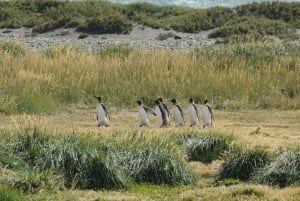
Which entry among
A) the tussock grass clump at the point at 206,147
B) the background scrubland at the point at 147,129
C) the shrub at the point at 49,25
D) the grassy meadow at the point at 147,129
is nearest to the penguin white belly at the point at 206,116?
the grassy meadow at the point at 147,129

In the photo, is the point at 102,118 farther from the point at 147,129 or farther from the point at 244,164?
the point at 244,164

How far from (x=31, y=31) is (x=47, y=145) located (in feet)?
118

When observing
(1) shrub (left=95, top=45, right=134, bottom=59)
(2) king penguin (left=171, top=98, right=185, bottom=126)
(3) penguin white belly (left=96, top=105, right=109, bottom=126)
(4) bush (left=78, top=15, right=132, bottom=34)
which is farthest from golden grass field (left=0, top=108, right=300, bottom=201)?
(4) bush (left=78, top=15, right=132, bottom=34)

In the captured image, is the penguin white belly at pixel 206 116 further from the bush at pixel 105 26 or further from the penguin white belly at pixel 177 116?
the bush at pixel 105 26

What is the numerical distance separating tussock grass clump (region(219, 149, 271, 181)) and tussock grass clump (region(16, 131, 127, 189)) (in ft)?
5.04

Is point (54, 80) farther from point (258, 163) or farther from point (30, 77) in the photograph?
point (258, 163)

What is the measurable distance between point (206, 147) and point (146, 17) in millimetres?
39893

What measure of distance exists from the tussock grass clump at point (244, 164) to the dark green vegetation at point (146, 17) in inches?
1046

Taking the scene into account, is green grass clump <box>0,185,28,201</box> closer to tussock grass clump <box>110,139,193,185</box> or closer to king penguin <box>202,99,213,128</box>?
tussock grass clump <box>110,139,193,185</box>

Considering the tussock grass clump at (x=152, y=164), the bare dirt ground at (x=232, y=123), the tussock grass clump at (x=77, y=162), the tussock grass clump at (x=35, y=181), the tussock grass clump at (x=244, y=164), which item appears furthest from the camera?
the bare dirt ground at (x=232, y=123)

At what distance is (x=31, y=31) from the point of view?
1795 inches

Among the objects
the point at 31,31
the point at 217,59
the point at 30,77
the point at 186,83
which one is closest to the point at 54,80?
the point at 30,77

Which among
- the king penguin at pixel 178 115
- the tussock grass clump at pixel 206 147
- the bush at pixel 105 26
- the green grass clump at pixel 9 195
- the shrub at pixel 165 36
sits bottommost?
the shrub at pixel 165 36

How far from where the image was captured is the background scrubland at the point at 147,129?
996 cm
